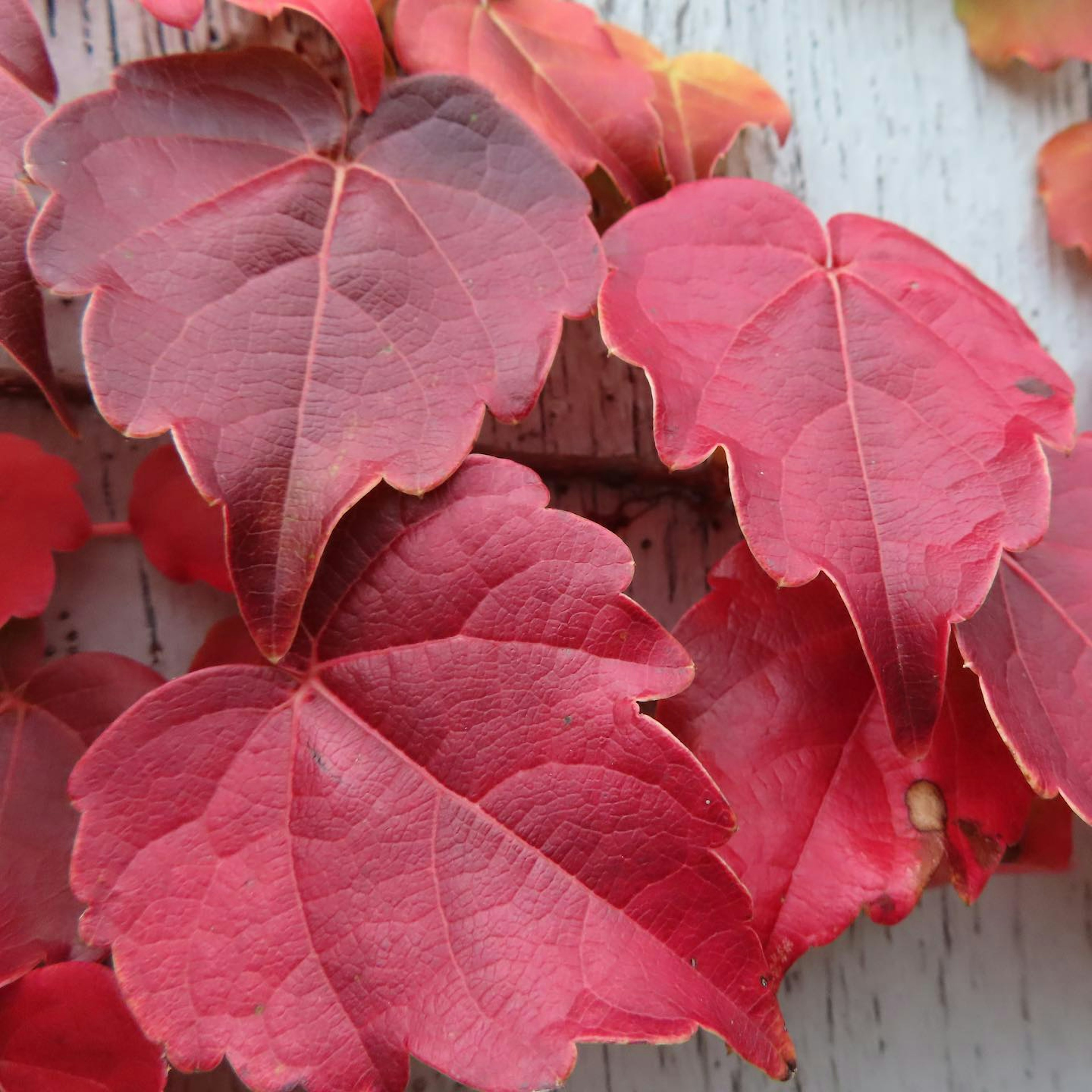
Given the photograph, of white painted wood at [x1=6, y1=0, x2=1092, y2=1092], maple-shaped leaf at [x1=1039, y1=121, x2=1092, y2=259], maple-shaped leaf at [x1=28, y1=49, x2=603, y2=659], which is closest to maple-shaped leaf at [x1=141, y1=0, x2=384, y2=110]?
maple-shaped leaf at [x1=28, y1=49, x2=603, y2=659]

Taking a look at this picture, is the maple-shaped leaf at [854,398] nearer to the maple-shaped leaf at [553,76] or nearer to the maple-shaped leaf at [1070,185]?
the maple-shaped leaf at [553,76]

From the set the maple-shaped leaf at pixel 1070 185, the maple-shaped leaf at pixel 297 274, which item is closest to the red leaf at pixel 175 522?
the maple-shaped leaf at pixel 297 274

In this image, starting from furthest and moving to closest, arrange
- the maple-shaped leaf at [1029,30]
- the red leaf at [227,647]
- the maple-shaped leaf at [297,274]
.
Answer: the maple-shaped leaf at [1029,30] < the red leaf at [227,647] < the maple-shaped leaf at [297,274]

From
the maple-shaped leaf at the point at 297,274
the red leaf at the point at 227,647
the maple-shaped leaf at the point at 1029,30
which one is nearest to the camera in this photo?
the maple-shaped leaf at the point at 297,274

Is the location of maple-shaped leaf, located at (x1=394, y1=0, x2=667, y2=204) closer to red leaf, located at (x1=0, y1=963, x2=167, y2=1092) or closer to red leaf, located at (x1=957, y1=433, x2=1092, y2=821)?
red leaf, located at (x1=957, y1=433, x2=1092, y2=821)

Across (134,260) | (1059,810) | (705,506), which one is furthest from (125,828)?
(1059,810)

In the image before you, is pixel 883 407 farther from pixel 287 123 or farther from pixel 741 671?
pixel 287 123
